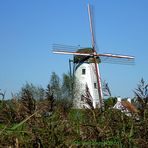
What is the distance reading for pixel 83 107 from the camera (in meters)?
2.28

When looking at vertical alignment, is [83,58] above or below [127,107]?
above

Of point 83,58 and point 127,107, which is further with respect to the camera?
point 83,58

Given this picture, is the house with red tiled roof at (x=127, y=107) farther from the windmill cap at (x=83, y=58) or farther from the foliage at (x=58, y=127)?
the windmill cap at (x=83, y=58)

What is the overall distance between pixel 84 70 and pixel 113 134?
62026mm

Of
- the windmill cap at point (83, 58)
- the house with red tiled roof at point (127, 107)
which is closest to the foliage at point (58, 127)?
the house with red tiled roof at point (127, 107)

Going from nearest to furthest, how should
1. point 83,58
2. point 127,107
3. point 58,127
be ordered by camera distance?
1. point 58,127
2. point 127,107
3. point 83,58

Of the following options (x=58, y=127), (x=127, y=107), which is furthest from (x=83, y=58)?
(x=58, y=127)

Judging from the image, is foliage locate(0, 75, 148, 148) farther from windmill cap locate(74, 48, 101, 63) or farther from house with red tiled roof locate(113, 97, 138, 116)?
windmill cap locate(74, 48, 101, 63)

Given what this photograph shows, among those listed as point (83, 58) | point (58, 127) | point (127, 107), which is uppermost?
point (83, 58)

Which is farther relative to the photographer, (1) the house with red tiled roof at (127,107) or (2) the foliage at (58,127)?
(1) the house with red tiled roof at (127,107)

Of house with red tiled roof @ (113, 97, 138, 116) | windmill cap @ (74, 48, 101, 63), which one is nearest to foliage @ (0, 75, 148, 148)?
house with red tiled roof @ (113, 97, 138, 116)

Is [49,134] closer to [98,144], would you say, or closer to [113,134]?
[98,144]

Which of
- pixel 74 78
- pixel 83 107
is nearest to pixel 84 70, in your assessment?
pixel 74 78

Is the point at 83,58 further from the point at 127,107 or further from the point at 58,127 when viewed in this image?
the point at 58,127
